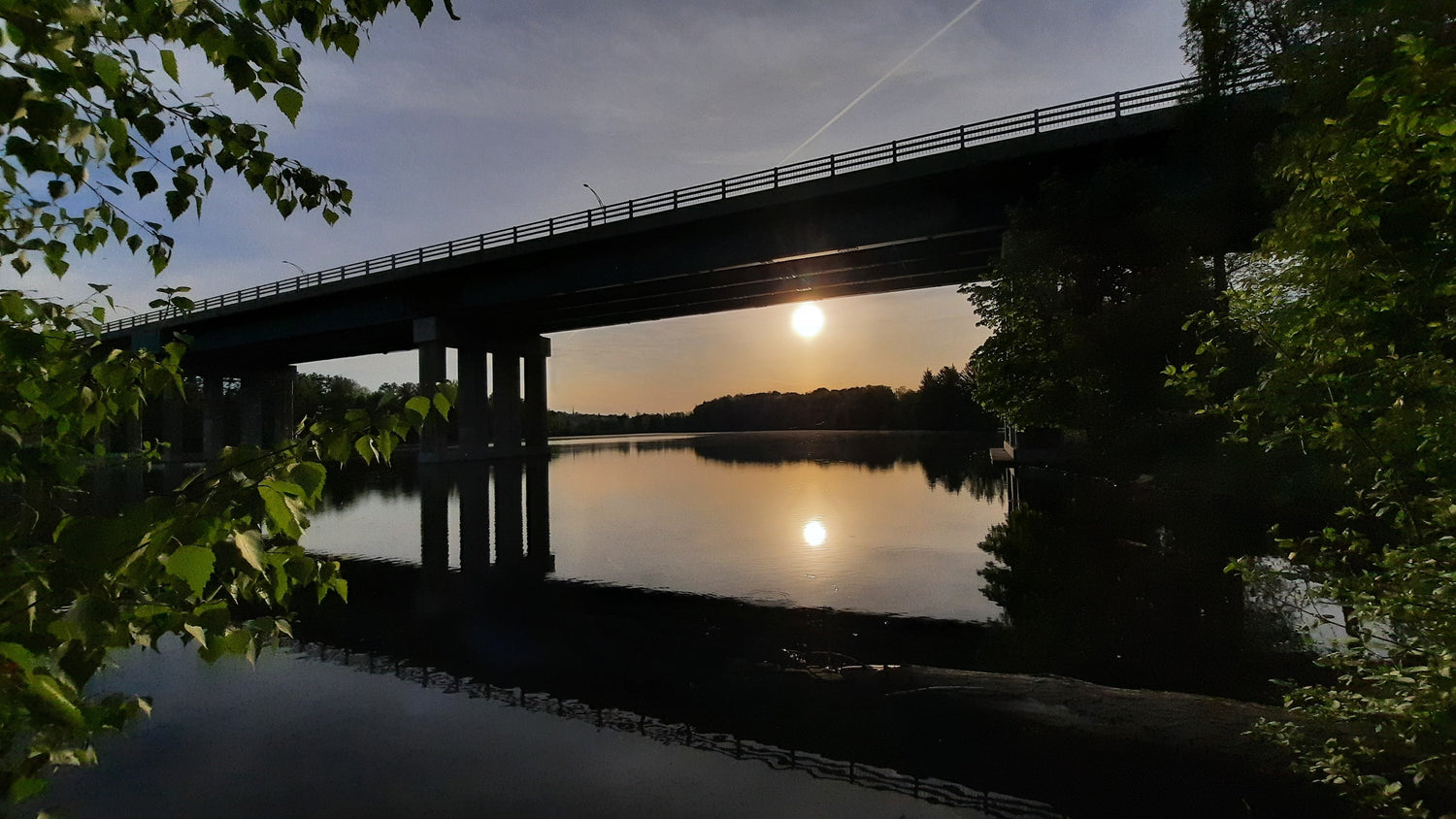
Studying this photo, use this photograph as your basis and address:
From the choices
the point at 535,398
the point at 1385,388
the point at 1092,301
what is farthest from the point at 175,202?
the point at 535,398

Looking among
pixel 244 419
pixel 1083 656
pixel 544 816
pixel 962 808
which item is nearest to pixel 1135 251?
pixel 1083 656

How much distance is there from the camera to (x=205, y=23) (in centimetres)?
229

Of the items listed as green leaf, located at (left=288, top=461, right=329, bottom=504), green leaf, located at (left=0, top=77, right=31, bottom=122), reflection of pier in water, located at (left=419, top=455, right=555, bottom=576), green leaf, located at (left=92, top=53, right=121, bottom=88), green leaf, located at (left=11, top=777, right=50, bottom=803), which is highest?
green leaf, located at (left=92, top=53, right=121, bottom=88)

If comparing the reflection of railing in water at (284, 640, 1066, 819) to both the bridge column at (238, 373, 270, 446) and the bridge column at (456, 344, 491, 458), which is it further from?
the bridge column at (238, 373, 270, 446)

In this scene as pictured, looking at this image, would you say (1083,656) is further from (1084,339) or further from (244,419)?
(244,419)

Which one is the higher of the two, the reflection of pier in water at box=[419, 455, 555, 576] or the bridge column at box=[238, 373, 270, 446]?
the bridge column at box=[238, 373, 270, 446]

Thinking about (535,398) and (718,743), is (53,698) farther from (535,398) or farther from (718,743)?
(535,398)

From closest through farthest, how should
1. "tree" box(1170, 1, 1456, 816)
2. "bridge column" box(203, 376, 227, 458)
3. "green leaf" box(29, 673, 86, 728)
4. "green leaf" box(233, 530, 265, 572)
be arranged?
"green leaf" box(29, 673, 86, 728), "green leaf" box(233, 530, 265, 572), "tree" box(1170, 1, 1456, 816), "bridge column" box(203, 376, 227, 458)

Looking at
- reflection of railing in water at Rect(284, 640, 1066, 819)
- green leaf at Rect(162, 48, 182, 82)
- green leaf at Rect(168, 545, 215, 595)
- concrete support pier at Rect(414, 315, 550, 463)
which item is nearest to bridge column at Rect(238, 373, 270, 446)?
concrete support pier at Rect(414, 315, 550, 463)

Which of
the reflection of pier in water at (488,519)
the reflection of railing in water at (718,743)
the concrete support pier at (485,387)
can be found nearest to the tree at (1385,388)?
the reflection of railing in water at (718,743)

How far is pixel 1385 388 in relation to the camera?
569cm

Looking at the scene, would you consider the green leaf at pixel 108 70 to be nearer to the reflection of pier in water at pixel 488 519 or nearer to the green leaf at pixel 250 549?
the green leaf at pixel 250 549

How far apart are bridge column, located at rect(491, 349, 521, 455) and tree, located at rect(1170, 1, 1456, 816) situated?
6002 cm

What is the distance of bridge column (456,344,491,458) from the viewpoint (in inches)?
2275
